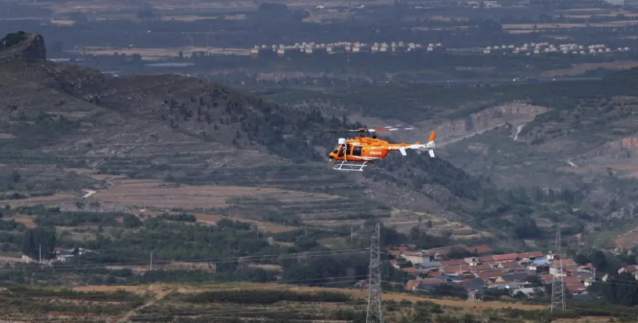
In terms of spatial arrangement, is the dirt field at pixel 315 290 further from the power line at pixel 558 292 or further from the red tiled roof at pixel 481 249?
the red tiled roof at pixel 481 249

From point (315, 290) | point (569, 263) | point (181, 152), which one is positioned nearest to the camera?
point (315, 290)

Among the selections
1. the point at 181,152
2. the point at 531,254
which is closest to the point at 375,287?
the point at 531,254

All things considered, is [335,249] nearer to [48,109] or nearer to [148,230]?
[148,230]

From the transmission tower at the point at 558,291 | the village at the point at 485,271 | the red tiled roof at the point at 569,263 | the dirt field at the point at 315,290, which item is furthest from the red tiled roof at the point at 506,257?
the dirt field at the point at 315,290

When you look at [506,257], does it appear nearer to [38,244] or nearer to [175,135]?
[38,244]

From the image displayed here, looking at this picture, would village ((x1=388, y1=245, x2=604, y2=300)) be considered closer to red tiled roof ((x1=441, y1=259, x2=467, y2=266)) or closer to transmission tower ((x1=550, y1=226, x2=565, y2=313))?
red tiled roof ((x1=441, y1=259, x2=467, y2=266))

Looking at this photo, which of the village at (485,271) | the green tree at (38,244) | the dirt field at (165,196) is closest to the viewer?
the village at (485,271)

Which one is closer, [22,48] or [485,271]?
[485,271]

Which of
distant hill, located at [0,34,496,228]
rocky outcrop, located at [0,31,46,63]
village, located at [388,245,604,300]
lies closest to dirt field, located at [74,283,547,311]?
village, located at [388,245,604,300]
